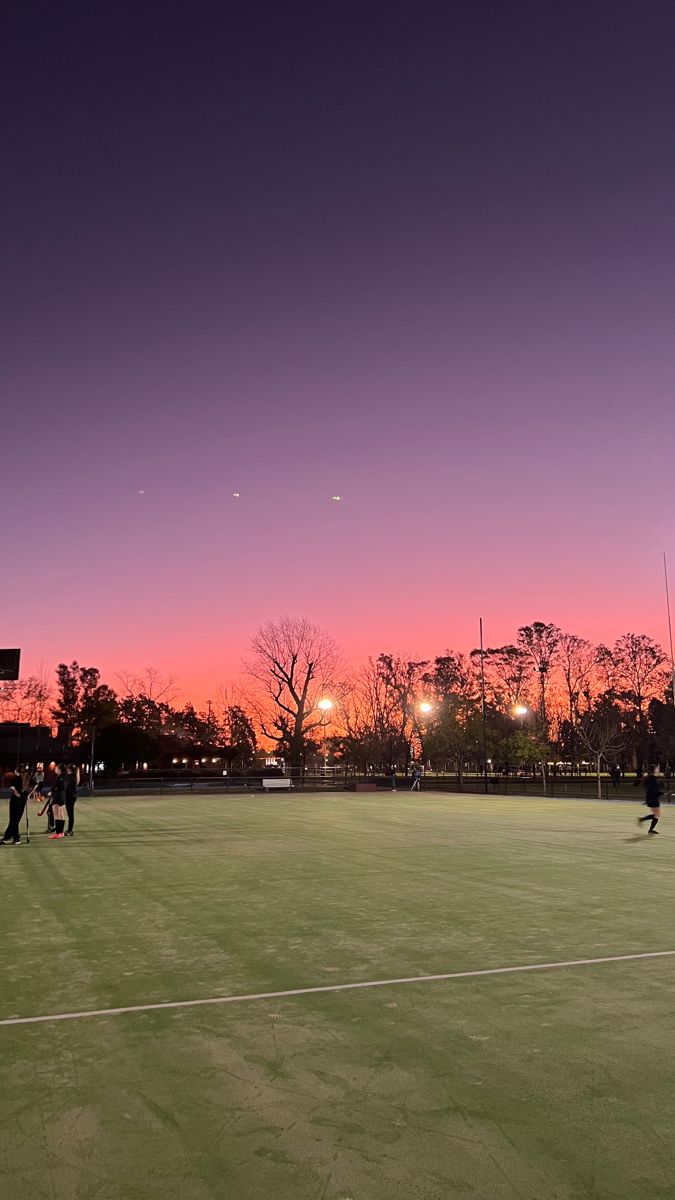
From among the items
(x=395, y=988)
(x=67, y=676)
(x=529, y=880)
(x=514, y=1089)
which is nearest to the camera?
(x=514, y=1089)

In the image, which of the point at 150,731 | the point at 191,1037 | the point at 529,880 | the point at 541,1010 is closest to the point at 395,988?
the point at 541,1010

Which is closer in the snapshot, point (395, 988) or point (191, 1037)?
point (191, 1037)

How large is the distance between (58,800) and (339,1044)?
17.1 m

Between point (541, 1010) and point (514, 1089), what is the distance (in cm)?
167

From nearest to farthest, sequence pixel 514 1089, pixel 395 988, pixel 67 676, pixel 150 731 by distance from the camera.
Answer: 1. pixel 514 1089
2. pixel 395 988
3. pixel 150 731
4. pixel 67 676

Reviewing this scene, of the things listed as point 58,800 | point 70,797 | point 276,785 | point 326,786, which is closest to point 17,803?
point 58,800

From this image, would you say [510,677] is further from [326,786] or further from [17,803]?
[17,803]

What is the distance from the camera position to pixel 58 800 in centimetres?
2108

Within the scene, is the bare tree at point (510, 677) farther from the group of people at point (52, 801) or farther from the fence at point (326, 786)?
the group of people at point (52, 801)

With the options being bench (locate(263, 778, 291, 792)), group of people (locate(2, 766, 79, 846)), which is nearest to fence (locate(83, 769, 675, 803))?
bench (locate(263, 778, 291, 792))

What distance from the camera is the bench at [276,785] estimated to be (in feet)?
181

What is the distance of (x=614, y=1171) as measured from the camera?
13.0 feet

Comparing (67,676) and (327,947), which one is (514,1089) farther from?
(67,676)

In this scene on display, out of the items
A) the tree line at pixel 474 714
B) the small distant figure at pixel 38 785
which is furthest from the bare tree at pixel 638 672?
the small distant figure at pixel 38 785
